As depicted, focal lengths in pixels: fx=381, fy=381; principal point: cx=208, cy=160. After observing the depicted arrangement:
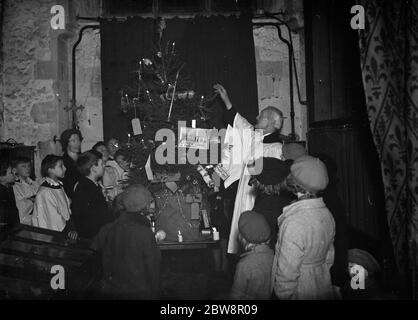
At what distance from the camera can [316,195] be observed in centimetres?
237

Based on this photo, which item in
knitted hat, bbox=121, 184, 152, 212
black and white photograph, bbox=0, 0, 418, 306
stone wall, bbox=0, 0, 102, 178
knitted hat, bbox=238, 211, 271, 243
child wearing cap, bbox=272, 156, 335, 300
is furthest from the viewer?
stone wall, bbox=0, 0, 102, 178

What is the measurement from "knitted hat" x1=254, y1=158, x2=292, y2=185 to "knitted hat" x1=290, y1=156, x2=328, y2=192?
52 cm

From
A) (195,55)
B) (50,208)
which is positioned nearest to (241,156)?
(50,208)

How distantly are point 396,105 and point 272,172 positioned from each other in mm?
1013

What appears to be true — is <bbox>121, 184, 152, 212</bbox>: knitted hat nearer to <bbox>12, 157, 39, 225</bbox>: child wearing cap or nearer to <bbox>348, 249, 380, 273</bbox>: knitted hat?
<bbox>348, 249, 380, 273</bbox>: knitted hat

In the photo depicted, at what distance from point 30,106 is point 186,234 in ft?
11.6

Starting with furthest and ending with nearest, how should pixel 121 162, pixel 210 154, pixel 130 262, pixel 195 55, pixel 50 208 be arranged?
1. pixel 195 55
2. pixel 121 162
3. pixel 210 154
4. pixel 50 208
5. pixel 130 262

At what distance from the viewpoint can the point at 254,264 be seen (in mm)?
2383

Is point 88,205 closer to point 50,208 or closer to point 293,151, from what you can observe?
point 50,208

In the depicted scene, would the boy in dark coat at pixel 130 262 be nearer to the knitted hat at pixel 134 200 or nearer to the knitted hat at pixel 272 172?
the knitted hat at pixel 134 200

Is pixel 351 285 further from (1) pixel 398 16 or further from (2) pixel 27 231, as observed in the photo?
(2) pixel 27 231

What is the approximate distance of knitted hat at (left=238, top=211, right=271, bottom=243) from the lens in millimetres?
2426

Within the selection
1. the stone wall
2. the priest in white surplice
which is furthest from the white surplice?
the stone wall
